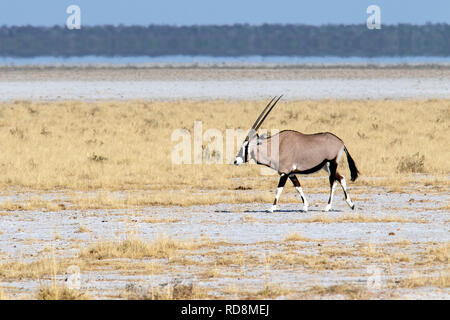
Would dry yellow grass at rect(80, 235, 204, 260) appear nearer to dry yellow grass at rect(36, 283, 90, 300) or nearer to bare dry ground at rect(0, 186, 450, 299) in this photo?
bare dry ground at rect(0, 186, 450, 299)

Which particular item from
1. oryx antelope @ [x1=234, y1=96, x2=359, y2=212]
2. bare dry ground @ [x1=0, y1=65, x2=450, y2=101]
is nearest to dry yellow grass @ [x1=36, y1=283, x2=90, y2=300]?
oryx antelope @ [x1=234, y1=96, x2=359, y2=212]

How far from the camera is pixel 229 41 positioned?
625ft

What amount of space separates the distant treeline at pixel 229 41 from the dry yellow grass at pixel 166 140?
131 metres

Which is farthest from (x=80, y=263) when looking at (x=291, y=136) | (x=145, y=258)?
(x=291, y=136)

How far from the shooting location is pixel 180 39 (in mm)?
188750

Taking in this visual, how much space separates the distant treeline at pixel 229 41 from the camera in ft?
592

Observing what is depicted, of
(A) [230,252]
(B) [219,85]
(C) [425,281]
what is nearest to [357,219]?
(A) [230,252]

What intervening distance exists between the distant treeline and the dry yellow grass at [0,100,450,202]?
130827 millimetres

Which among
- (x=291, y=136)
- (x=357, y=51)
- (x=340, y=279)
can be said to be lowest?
(x=340, y=279)

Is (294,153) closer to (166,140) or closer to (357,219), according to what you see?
(357,219)

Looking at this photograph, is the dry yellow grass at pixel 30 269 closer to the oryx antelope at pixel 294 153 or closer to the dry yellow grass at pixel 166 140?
the oryx antelope at pixel 294 153

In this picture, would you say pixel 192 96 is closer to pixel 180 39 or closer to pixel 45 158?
pixel 45 158

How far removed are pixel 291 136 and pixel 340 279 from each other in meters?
5.28

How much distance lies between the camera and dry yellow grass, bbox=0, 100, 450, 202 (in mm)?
21656
